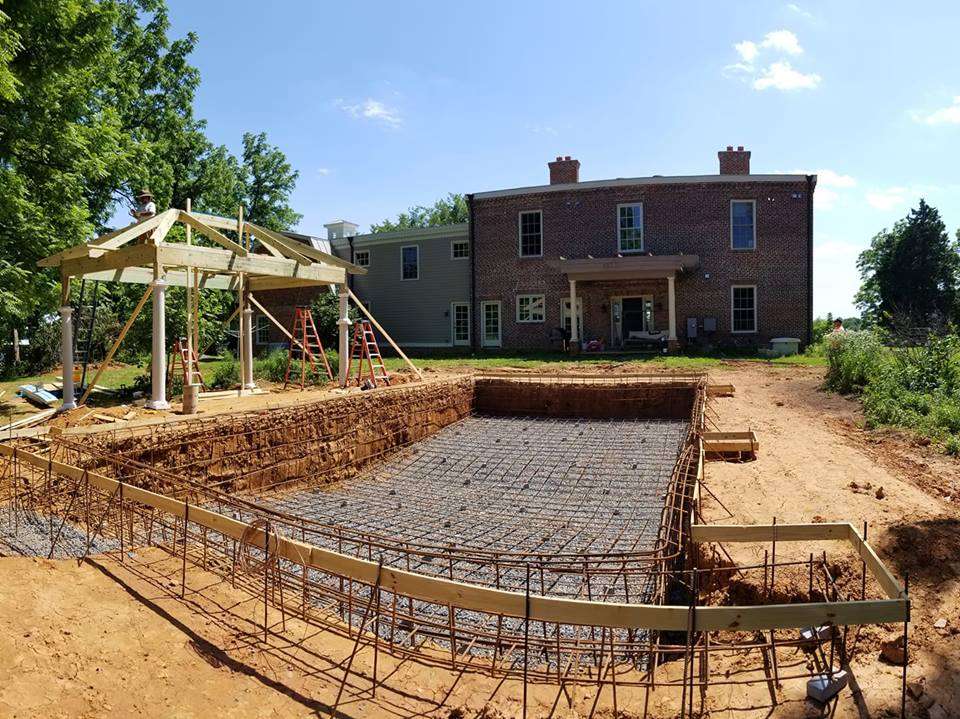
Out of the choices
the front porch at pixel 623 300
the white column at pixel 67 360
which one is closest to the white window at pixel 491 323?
the front porch at pixel 623 300

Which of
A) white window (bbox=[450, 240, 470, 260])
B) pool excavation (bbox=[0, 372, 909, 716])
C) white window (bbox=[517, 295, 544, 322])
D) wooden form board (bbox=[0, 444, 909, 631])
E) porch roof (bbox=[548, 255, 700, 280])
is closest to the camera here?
wooden form board (bbox=[0, 444, 909, 631])

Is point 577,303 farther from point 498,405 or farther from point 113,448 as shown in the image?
point 113,448

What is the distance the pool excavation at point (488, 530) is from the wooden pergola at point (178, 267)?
6.79ft

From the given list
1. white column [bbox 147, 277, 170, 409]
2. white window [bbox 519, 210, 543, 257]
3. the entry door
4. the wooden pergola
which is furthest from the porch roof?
white column [bbox 147, 277, 170, 409]

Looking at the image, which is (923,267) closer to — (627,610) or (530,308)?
(530,308)

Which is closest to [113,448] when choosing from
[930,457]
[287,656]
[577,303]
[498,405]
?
[287,656]

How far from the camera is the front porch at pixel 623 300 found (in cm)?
2186

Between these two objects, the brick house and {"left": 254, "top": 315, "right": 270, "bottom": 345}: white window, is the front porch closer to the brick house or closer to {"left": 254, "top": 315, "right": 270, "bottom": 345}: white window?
the brick house

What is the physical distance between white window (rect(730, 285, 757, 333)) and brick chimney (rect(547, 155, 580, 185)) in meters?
7.36

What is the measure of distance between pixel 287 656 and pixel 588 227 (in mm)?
21997

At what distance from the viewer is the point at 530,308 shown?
82.9ft

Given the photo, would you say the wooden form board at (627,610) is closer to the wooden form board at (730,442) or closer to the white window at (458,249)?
the wooden form board at (730,442)

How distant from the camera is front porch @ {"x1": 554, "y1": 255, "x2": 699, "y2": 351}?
71.7ft

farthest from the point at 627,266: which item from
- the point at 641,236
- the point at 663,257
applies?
the point at 641,236
